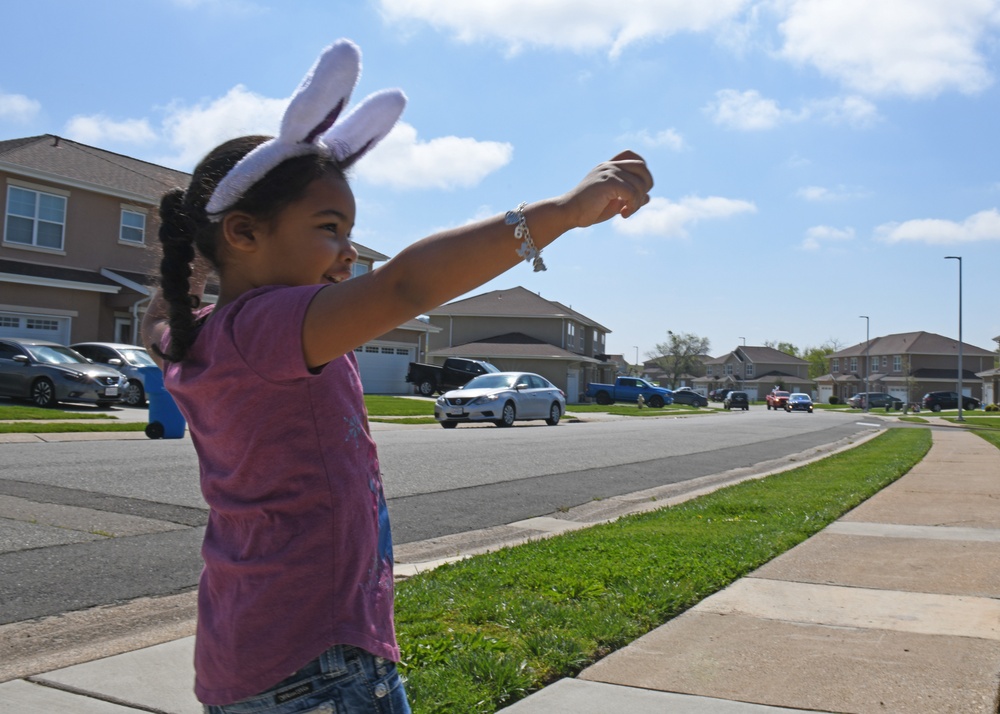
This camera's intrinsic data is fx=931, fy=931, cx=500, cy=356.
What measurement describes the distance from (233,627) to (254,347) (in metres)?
0.47

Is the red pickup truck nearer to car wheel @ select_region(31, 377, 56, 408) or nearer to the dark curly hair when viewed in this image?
car wheel @ select_region(31, 377, 56, 408)

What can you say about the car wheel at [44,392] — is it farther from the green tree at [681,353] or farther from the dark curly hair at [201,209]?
the green tree at [681,353]

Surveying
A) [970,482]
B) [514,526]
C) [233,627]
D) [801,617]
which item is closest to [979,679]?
[801,617]

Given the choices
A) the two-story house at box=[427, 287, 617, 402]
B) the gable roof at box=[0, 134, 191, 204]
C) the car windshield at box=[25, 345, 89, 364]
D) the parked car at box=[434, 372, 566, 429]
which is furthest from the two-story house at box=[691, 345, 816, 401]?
the car windshield at box=[25, 345, 89, 364]

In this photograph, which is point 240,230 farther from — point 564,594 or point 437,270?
point 564,594

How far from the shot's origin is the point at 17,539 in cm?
618

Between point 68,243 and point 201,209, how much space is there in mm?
28118

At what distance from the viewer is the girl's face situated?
1620 millimetres

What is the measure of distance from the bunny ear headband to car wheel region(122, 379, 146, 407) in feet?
68.4

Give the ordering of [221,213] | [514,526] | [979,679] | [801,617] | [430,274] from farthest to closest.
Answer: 1. [514,526]
2. [801,617]
3. [979,679]
4. [221,213]
5. [430,274]

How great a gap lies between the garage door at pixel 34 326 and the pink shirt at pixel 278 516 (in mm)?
26389

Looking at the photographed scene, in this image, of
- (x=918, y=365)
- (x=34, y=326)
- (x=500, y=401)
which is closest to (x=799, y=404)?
(x=918, y=365)

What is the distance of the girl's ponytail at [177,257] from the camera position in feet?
5.40

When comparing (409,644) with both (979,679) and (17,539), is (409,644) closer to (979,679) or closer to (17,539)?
(979,679)
